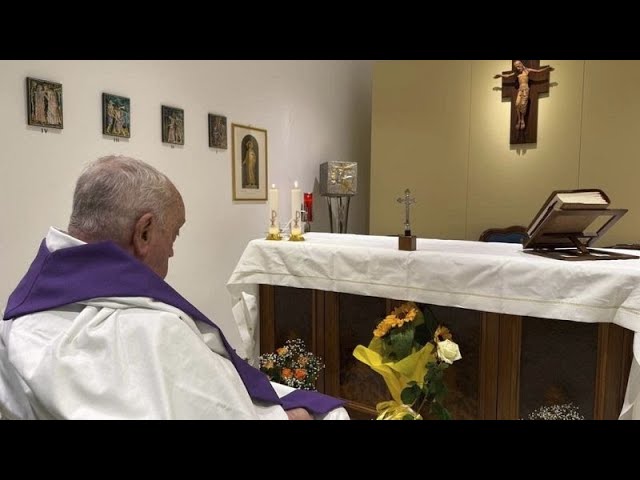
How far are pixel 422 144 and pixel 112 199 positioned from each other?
4.98 meters

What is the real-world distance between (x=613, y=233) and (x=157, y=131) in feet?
13.9

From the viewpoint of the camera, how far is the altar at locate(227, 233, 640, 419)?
2.16m

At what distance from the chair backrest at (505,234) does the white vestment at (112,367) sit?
439 cm

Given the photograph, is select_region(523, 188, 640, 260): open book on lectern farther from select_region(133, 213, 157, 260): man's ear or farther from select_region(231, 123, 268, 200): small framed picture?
select_region(231, 123, 268, 200): small framed picture

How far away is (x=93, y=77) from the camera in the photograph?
3303 millimetres

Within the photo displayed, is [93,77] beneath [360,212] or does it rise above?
above

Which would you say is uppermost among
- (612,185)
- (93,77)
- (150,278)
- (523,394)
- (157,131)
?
(93,77)

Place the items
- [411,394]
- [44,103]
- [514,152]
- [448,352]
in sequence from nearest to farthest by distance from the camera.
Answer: [448,352]
[411,394]
[44,103]
[514,152]

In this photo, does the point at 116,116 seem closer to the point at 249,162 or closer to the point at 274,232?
the point at 274,232

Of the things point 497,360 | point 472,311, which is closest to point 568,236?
point 472,311

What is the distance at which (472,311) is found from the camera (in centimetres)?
252

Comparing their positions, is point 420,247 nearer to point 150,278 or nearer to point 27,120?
point 150,278
